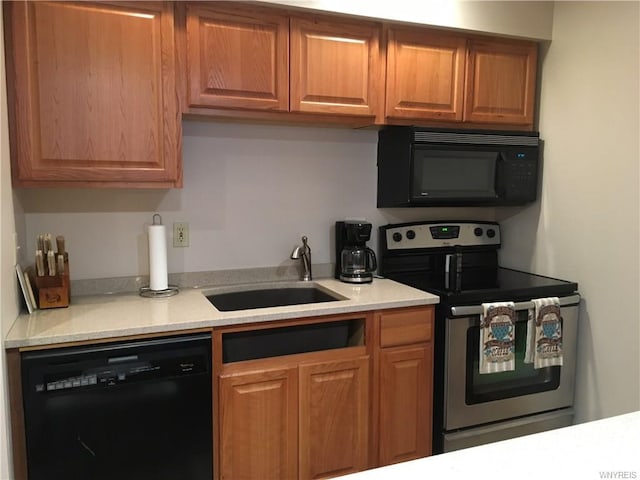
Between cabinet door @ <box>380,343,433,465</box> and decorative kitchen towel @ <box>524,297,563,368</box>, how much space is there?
1.69 feet

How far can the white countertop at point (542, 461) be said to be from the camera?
2.75ft

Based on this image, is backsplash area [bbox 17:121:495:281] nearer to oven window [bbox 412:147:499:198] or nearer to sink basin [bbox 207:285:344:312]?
sink basin [bbox 207:285:344:312]

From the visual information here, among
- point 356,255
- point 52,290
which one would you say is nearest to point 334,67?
point 356,255

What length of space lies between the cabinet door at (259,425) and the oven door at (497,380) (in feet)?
2.41

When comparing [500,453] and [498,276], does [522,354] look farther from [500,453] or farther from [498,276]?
[500,453]

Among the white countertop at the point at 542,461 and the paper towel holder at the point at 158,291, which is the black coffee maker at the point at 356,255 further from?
the white countertop at the point at 542,461

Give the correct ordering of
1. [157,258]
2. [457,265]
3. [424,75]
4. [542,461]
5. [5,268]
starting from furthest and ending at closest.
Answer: [457,265]
[424,75]
[157,258]
[5,268]
[542,461]

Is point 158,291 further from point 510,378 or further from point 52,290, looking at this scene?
point 510,378

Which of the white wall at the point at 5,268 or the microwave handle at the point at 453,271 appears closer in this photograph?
the white wall at the point at 5,268

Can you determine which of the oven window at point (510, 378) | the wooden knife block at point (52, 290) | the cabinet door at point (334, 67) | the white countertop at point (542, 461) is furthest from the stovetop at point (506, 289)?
the wooden knife block at point (52, 290)

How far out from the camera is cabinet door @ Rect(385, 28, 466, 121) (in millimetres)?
2359

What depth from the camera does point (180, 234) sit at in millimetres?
2385

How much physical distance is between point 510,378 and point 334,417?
916 millimetres

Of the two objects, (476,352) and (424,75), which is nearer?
(476,352)
